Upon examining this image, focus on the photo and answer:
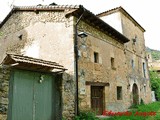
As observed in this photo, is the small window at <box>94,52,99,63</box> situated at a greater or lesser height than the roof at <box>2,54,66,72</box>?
greater

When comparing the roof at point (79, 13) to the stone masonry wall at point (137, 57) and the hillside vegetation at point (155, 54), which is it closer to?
the stone masonry wall at point (137, 57)

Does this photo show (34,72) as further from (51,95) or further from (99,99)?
(99,99)

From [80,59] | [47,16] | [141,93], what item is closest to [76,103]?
[80,59]

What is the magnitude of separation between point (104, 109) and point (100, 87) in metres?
1.21

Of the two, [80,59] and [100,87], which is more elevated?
[80,59]

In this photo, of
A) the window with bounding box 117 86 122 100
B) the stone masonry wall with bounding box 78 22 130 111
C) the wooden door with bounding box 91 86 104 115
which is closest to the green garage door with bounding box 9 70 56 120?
the stone masonry wall with bounding box 78 22 130 111

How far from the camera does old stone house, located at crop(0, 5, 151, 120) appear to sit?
23.4 feet

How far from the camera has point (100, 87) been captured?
11328 millimetres

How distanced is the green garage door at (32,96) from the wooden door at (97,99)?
2.81m

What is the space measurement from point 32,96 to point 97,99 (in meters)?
4.43

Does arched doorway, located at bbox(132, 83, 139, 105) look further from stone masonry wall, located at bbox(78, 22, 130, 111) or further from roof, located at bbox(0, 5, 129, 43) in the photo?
roof, located at bbox(0, 5, 129, 43)

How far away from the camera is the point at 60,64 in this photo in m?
9.40

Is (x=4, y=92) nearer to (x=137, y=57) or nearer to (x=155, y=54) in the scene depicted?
(x=137, y=57)

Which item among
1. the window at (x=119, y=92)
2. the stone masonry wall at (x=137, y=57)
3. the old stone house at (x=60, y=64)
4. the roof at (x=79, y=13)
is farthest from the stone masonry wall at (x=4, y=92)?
the stone masonry wall at (x=137, y=57)
